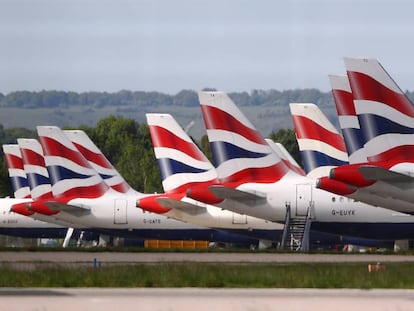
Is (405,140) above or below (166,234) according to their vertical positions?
above

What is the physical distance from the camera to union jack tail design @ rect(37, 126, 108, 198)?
3607 inches

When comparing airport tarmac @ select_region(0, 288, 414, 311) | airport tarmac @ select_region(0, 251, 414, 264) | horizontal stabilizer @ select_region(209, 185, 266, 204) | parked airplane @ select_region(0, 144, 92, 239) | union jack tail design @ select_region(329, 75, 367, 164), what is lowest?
parked airplane @ select_region(0, 144, 92, 239)

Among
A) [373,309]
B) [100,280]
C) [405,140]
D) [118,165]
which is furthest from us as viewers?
[118,165]

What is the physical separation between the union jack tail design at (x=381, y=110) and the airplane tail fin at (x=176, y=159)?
2417 cm

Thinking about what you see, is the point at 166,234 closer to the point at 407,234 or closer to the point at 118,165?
the point at 407,234

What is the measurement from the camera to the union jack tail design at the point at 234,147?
76.6m

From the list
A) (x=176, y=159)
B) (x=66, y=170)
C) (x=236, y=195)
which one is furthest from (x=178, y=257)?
(x=66, y=170)

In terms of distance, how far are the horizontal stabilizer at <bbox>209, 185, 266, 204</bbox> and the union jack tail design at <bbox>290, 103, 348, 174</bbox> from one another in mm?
5792

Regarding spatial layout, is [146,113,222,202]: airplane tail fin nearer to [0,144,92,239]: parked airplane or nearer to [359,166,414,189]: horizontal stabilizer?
[0,144,92,239]: parked airplane

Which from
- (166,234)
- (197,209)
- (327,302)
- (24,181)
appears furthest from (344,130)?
(24,181)

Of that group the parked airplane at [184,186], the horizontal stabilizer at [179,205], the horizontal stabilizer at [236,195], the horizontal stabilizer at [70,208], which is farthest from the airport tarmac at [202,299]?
the horizontal stabilizer at [70,208]

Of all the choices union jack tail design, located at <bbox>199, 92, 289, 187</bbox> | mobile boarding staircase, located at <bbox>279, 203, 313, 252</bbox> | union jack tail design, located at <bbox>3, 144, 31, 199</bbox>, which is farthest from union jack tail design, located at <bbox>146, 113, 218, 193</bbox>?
union jack tail design, located at <bbox>3, 144, 31, 199</bbox>

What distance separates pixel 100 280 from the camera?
1726 inches

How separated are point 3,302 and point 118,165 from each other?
150m
